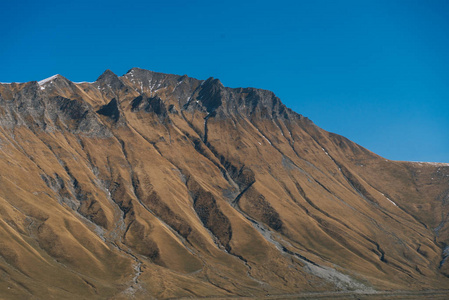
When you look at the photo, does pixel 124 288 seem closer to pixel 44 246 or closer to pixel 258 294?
pixel 44 246

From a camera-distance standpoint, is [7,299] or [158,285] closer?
[7,299]

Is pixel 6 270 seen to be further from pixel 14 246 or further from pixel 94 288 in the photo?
pixel 94 288

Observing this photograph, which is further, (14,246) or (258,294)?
(258,294)

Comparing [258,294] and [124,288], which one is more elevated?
[258,294]

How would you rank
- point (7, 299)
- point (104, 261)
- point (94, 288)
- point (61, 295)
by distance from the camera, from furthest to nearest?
point (104, 261)
point (94, 288)
point (61, 295)
point (7, 299)

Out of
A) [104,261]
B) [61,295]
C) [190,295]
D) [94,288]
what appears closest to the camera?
[61,295]

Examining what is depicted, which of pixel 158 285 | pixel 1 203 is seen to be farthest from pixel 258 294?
pixel 1 203

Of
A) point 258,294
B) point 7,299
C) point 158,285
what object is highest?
point 258,294

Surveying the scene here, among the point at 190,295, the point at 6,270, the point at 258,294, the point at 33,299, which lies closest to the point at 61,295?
the point at 33,299

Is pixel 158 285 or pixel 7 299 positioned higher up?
pixel 158 285
